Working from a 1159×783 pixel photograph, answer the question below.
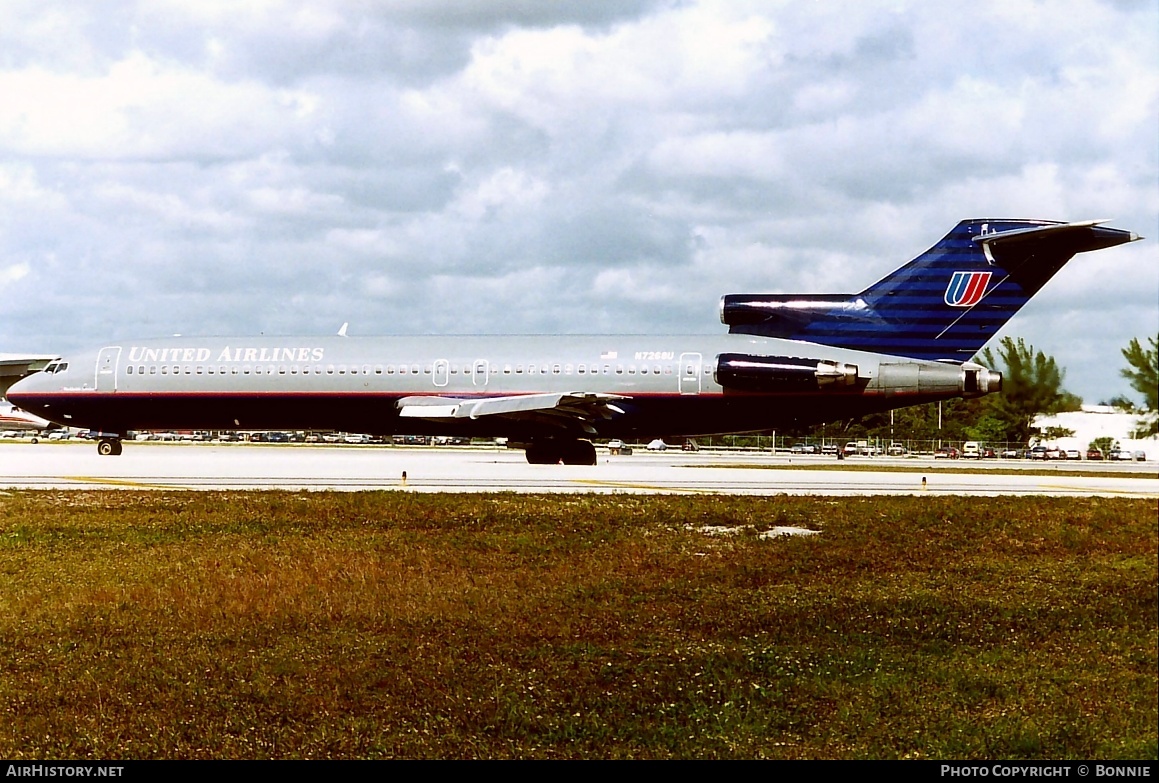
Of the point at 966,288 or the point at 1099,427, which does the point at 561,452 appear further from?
the point at 1099,427

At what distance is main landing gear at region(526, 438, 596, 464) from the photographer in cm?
3844

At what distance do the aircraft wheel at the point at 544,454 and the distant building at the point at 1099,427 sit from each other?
91.6 ft

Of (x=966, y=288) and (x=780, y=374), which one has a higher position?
(x=966, y=288)

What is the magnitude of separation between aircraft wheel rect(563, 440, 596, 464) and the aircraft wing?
1.45 meters

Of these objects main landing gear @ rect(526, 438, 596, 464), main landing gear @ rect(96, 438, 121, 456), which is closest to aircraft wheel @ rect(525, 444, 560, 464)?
main landing gear @ rect(526, 438, 596, 464)

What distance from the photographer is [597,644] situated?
10523mm

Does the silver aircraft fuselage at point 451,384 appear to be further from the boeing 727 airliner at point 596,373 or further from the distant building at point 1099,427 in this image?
the distant building at point 1099,427

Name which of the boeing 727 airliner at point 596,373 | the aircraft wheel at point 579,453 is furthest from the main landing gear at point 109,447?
the aircraft wheel at point 579,453

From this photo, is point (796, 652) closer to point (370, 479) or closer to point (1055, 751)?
point (1055, 751)

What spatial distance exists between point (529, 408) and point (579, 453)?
4.19 m

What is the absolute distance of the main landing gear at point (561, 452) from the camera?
3844cm

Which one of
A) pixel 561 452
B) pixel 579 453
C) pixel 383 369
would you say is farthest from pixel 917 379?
pixel 383 369

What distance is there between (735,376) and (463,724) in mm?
26914

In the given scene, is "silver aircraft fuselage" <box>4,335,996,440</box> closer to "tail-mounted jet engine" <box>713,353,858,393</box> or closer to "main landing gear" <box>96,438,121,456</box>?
"tail-mounted jet engine" <box>713,353,858,393</box>
